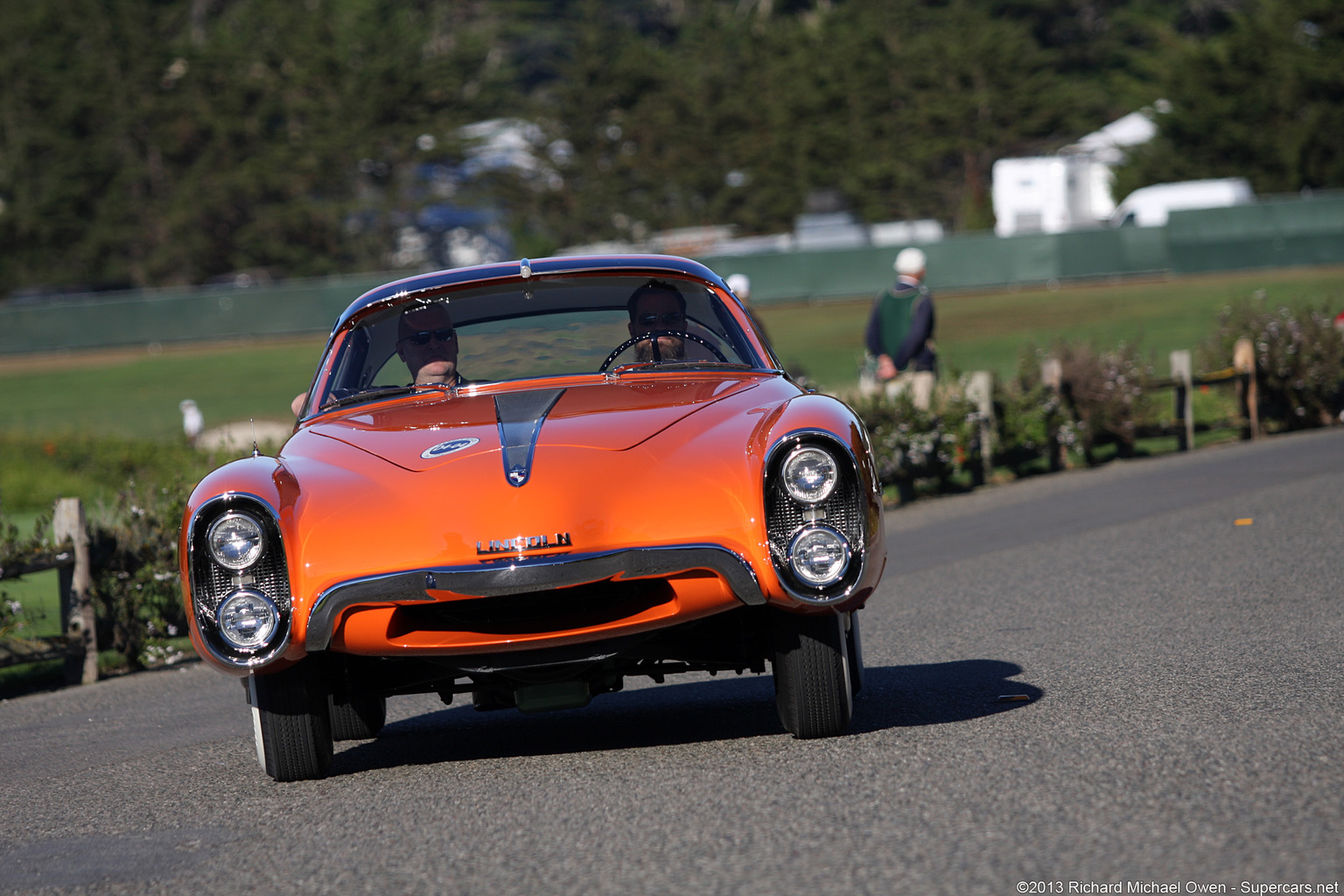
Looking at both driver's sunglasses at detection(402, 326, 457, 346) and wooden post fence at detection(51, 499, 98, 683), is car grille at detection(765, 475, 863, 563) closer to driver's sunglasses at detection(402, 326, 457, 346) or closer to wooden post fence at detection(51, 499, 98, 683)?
driver's sunglasses at detection(402, 326, 457, 346)

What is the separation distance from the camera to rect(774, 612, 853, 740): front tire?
16.4ft

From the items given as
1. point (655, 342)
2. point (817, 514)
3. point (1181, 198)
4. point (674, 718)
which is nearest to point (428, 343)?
point (655, 342)

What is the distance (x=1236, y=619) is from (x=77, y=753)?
4.85m

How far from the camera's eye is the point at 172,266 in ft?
249

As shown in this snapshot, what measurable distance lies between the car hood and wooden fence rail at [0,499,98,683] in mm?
3570

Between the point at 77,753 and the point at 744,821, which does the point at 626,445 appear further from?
the point at 77,753

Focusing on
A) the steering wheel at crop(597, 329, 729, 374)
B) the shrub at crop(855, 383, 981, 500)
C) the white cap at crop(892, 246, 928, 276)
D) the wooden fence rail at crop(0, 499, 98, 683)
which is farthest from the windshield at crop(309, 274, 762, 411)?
the white cap at crop(892, 246, 928, 276)

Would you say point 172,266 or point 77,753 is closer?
point 77,753

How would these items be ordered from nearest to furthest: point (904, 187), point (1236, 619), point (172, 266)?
point (1236, 619)
point (904, 187)
point (172, 266)

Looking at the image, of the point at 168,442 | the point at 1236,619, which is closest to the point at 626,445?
the point at 1236,619

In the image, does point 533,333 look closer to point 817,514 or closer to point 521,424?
point 521,424

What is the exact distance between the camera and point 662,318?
6332 millimetres

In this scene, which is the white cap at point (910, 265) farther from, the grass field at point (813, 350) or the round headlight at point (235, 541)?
the grass field at point (813, 350)

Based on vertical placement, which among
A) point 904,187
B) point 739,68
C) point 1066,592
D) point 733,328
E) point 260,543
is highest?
point 739,68
